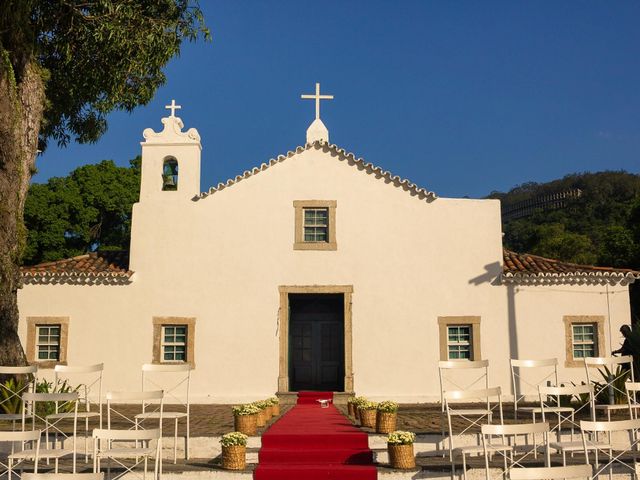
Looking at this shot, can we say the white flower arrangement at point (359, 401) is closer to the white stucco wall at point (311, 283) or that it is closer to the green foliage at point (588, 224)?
the white stucco wall at point (311, 283)

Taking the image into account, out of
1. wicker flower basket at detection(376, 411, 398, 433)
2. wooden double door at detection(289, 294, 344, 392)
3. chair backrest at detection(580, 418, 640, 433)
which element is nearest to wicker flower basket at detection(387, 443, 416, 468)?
wicker flower basket at detection(376, 411, 398, 433)

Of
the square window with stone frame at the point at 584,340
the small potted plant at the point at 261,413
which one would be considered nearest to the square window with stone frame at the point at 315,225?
the small potted plant at the point at 261,413

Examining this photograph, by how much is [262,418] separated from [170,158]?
7.64m

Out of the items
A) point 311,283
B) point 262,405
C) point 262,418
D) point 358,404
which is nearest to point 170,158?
point 311,283

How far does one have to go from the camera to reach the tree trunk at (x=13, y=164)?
36.5 ft

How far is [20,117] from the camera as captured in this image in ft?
37.5

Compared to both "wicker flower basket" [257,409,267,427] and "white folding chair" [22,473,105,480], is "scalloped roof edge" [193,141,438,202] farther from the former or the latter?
"white folding chair" [22,473,105,480]

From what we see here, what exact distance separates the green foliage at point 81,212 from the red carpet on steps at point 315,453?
18.8 metres

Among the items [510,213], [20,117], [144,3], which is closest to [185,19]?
[144,3]

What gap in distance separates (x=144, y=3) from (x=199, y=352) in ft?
23.4

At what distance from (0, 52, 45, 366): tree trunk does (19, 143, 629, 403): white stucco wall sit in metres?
3.27

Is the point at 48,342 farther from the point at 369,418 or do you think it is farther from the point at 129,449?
the point at 129,449

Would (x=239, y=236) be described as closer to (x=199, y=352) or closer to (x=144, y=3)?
(x=199, y=352)

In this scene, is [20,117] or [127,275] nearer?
[20,117]
